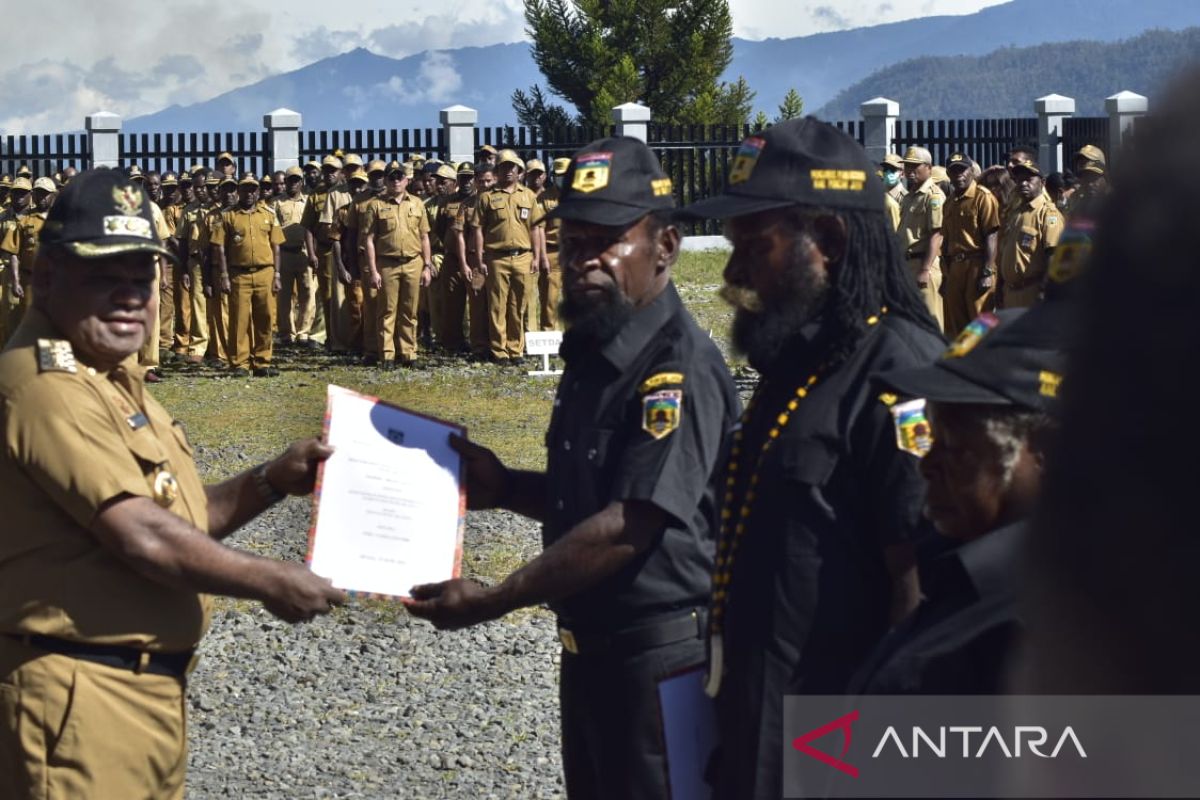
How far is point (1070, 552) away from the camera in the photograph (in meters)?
0.68

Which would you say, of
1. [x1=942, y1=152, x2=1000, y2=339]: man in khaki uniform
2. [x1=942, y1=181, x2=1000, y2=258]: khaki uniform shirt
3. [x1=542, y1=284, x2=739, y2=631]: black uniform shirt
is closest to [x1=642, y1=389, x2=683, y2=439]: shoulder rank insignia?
[x1=542, y1=284, x2=739, y2=631]: black uniform shirt

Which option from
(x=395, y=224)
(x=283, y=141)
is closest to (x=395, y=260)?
(x=395, y=224)

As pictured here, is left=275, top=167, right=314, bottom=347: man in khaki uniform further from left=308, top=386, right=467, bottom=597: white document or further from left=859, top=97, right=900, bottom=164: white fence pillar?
left=308, top=386, right=467, bottom=597: white document

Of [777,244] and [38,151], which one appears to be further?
[38,151]

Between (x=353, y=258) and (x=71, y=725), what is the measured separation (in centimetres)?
1665

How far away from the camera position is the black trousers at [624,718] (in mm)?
3529

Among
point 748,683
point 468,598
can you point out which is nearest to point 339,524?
point 468,598

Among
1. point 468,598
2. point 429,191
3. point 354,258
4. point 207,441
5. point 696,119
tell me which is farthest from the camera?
point 696,119

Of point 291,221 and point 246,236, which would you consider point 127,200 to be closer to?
point 246,236

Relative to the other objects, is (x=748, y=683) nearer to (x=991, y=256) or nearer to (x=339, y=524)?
(x=339, y=524)

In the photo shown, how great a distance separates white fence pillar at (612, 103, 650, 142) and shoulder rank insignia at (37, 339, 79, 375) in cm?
2449

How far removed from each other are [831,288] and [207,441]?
11.3 metres

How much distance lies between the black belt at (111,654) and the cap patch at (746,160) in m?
1.48

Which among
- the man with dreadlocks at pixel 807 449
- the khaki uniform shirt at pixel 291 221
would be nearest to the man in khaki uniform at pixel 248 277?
the khaki uniform shirt at pixel 291 221
